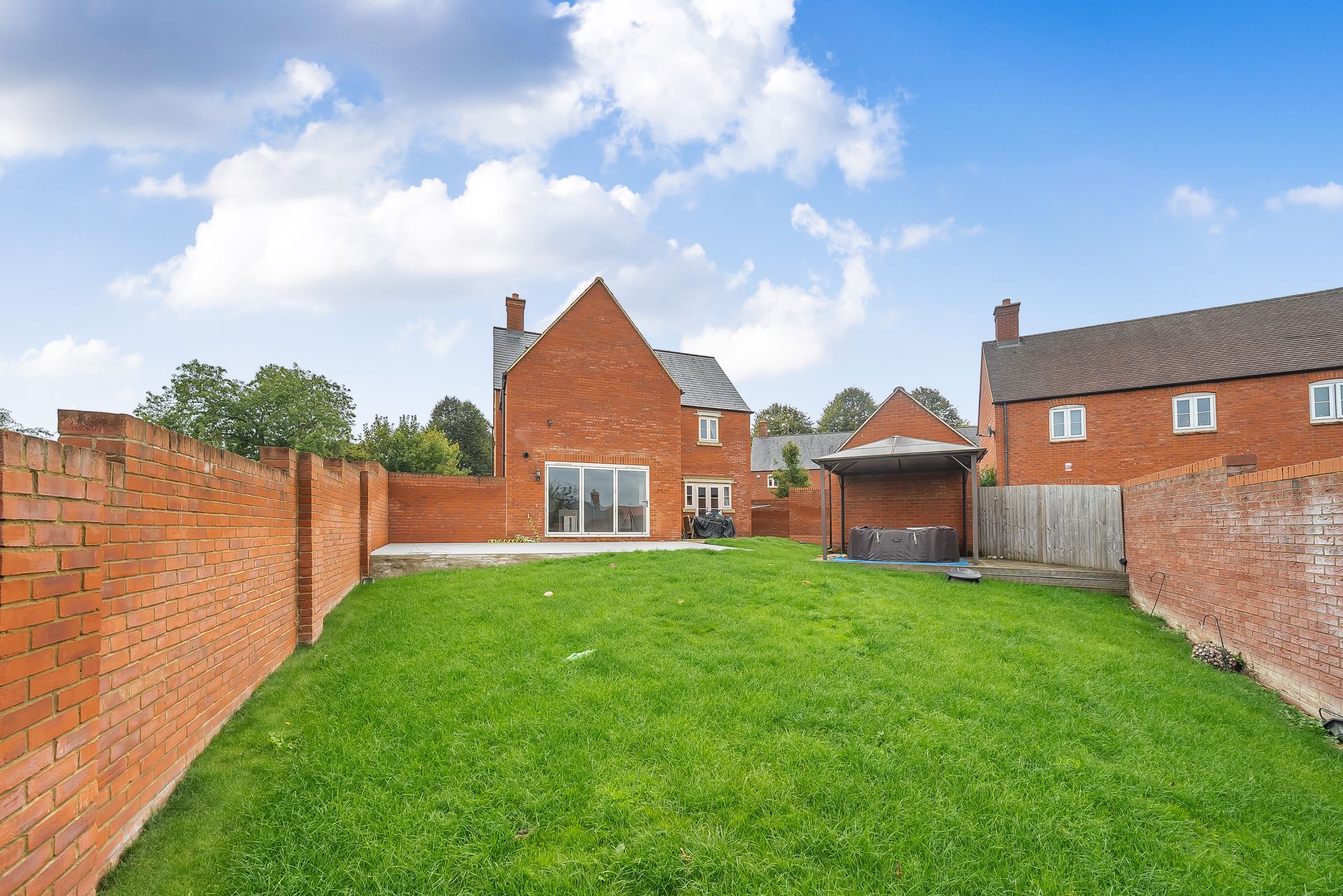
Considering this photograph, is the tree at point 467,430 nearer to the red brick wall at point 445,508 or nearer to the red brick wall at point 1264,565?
Result: the red brick wall at point 445,508

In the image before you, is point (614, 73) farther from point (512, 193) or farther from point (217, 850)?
point (217, 850)

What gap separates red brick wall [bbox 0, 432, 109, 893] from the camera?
5.86ft

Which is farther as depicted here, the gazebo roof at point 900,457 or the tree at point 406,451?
the tree at point 406,451

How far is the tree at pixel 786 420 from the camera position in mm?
63812

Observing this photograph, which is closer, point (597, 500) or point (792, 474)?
point (597, 500)

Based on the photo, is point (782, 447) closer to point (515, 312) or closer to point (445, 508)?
point (515, 312)

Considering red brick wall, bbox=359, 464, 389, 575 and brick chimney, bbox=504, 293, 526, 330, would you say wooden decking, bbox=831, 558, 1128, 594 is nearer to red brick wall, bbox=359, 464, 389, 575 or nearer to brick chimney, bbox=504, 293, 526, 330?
red brick wall, bbox=359, 464, 389, 575

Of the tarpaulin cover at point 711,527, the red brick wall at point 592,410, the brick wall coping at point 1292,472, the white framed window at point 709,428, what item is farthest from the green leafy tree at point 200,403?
the brick wall coping at point 1292,472

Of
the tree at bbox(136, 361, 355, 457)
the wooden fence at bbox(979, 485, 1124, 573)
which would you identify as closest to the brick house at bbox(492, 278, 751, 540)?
the wooden fence at bbox(979, 485, 1124, 573)

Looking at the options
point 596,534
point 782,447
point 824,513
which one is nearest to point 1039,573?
point 824,513

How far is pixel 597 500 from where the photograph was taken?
58.1ft

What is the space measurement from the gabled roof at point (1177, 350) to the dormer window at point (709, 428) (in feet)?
35.6

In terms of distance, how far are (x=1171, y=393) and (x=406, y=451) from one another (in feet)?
118

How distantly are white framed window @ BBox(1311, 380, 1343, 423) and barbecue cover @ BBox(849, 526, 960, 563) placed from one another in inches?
588
